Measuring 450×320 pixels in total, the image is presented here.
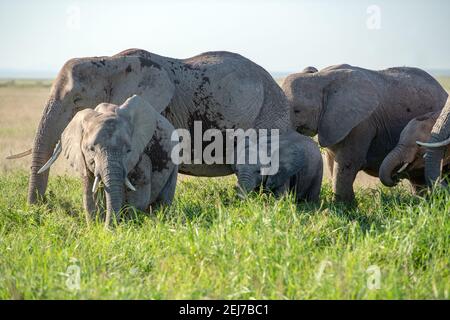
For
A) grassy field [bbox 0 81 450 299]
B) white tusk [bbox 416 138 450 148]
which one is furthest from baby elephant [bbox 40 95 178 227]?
white tusk [bbox 416 138 450 148]

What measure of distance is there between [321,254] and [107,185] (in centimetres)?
175

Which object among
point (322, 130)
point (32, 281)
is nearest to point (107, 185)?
point (32, 281)

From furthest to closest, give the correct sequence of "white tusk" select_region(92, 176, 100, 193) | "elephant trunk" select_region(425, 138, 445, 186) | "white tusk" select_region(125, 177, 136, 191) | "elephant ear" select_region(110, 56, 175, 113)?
"elephant ear" select_region(110, 56, 175, 113) → "elephant trunk" select_region(425, 138, 445, 186) → "white tusk" select_region(125, 177, 136, 191) → "white tusk" select_region(92, 176, 100, 193)

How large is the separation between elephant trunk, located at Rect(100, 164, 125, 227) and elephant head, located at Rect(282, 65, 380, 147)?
3574mm

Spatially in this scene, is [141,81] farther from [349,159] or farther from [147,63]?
[349,159]

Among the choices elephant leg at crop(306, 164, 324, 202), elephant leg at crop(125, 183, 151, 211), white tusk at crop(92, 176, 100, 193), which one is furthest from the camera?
elephant leg at crop(306, 164, 324, 202)

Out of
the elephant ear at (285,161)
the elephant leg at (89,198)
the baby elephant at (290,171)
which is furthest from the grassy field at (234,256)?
the elephant ear at (285,161)

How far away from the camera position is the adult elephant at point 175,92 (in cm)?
749

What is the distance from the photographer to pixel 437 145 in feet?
24.5

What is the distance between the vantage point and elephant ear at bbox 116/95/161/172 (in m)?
6.51

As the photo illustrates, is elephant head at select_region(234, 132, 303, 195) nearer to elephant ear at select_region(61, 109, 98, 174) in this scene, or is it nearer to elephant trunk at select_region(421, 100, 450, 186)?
elephant trunk at select_region(421, 100, 450, 186)

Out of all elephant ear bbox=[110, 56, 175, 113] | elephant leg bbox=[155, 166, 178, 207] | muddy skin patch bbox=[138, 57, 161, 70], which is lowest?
elephant leg bbox=[155, 166, 178, 207]
